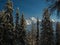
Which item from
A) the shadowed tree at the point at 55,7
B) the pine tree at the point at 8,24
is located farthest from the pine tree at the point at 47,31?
the shadowed tree at the point at 55,7

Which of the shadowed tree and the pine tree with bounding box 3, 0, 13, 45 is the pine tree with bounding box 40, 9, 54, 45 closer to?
the pine tree with bounding box 3, 0, 13, 45

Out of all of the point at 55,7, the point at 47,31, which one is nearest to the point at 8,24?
the point at 47,31

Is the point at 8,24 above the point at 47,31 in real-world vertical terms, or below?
above

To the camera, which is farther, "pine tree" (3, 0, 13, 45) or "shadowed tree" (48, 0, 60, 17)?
"pine tree" (3, 0, 13, 45)

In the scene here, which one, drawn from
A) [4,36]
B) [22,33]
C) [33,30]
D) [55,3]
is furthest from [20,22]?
[55,3]

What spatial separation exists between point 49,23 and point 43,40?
4.63 meters

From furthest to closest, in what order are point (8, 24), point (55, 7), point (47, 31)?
point (47, 31)
point (8, 24)
point (55, 7)

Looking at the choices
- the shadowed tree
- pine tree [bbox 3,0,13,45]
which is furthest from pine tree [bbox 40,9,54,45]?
the shadowed tree

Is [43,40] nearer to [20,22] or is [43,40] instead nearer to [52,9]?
[20,22]

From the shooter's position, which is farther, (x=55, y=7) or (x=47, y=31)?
(x=47, y=31)

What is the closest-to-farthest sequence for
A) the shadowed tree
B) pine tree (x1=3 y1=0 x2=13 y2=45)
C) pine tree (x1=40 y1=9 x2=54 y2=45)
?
1. the shadowed tree
2. pine tree (x1=3 y1=0 x2=13 y2=45)
3. pine tree (x1=40 y1=9 x2=54 y2=45)

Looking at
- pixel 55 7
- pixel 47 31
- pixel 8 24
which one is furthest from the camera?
pixel 47 31

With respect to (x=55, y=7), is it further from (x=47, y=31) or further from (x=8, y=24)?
(x=47, y=31)

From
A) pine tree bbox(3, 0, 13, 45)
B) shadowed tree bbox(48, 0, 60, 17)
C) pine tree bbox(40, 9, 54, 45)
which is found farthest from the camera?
pine tree bbox(40, 9, 54, 45)
